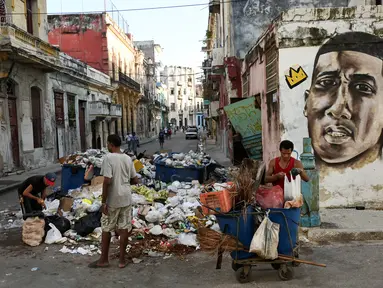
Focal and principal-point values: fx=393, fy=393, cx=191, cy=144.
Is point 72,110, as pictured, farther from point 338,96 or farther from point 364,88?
point 364,88

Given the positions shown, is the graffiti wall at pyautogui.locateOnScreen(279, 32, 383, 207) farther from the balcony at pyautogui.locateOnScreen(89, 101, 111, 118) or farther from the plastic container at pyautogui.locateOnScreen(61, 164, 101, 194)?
the balcony at pyautogui.locateOnScreen(89, 101, 111, 118)

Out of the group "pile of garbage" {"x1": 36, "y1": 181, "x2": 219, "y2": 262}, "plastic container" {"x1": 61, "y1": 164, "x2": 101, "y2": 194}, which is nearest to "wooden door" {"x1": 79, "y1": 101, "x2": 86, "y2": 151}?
"plastic container" {"x1": 61, "y1": 164, "x2": 101, "y2": 194}

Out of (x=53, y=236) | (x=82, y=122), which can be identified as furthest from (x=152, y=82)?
(x=53, y=236)

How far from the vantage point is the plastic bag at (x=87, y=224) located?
254 inches

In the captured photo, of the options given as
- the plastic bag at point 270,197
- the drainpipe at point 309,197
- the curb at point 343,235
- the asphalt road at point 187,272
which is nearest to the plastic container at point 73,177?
the asphalt road at point 187,272

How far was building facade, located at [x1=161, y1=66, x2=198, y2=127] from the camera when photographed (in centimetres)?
9388

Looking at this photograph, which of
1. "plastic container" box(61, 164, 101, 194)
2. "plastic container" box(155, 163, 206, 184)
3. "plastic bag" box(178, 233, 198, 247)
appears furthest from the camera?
"plastic container" box(155, 163, 206, 184)

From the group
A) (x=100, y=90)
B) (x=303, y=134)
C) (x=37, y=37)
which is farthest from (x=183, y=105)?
(x=303, y=134)

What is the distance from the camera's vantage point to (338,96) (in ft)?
24.1

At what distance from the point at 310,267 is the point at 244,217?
1298 millimetres

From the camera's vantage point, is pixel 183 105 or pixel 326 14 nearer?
pixel 326 14

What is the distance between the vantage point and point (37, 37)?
17812mm

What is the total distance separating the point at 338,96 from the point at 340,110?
0.27 meters

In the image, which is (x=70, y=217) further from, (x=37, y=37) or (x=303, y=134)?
(x=37, y=37)
